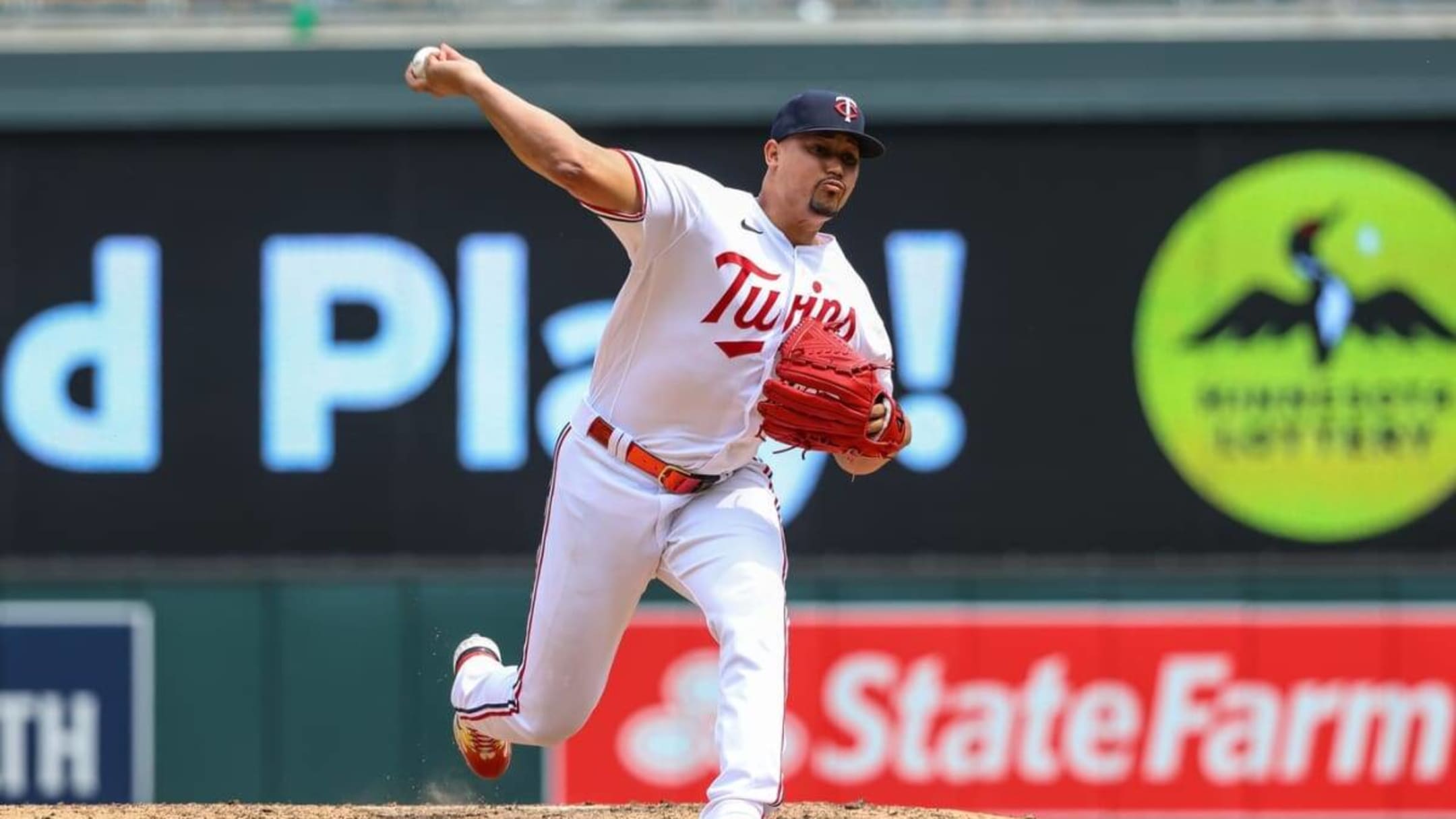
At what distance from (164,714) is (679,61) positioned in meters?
3.08

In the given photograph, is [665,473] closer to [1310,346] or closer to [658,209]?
[658,209]

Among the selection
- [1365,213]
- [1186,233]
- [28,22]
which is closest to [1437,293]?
[1365,213]

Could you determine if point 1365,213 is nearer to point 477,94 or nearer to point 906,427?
point 906,427

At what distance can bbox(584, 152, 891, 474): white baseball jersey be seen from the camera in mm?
4812

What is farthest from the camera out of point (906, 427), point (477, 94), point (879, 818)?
point (879, 818)

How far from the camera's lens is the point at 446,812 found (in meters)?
5.89

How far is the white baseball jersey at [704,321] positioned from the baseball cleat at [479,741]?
0.83 metres

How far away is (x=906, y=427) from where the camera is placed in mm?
5113

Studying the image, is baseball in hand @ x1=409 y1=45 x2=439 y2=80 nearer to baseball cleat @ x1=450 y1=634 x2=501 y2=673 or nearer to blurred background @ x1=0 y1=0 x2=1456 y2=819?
baseball cleat @ x1=450 y1=634 x2=501 y2=673

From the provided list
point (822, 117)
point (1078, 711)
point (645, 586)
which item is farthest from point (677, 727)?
point (822, 117)

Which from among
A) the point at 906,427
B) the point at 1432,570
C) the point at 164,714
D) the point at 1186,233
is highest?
the point at 1186,233

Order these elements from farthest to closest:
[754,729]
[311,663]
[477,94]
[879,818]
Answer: [311,663]
[879,818]
[754,729]
[477,94]

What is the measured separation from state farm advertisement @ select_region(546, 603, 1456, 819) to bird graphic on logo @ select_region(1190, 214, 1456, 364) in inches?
41.8

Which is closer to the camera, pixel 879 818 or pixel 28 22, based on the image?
pixel 879 818
